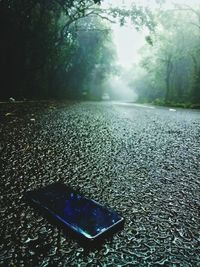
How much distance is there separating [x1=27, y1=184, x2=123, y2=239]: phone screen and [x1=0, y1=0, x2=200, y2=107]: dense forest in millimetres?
9800

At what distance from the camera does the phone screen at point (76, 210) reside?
89 cm

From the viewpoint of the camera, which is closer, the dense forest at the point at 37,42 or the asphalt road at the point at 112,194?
the asphalt road at the point at 112,194

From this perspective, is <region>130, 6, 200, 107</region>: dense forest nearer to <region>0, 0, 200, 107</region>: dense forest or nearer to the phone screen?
<region>0, 0, 200, 107</region>: dense forest

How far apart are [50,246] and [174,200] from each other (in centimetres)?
71

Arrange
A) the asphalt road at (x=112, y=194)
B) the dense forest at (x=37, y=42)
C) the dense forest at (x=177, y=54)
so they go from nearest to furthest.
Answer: the asphalt road at (x=112, y=194), the dense forest at (x=37, y=42), the dense forest at (x=177, y=54)

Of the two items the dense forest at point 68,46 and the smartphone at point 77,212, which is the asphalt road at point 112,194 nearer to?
the smartphone at point 77,212

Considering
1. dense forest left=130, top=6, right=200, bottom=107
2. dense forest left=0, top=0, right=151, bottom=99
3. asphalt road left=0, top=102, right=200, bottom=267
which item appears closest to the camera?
asphalt road left=0, top=102, right=200, bottom=267

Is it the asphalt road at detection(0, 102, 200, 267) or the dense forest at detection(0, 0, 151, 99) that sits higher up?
the dense forest at detection(0, 0, 151, 99)

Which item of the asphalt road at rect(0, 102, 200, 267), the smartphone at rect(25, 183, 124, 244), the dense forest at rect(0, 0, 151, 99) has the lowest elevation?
the asphalt road at rect(0, 102, 200, 267)

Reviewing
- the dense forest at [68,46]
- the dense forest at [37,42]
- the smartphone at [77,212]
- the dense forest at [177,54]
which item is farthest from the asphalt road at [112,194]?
the dense forest at [177,54]

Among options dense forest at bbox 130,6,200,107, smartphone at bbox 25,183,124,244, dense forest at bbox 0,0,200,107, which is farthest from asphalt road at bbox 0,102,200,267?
dense forest at bbox 130,6,200,107

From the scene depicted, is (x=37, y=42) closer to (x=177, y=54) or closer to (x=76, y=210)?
(x=76, y=210)

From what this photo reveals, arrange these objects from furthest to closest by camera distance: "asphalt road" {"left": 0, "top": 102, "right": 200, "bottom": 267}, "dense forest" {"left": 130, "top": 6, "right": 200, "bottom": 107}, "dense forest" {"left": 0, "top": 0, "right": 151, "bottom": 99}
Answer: "dense forest" {"left": 130, "top": 6, "right": 200, "bottom": 107}
"dense forest" {"left": 0, "top": 0, "right": 151, "bottom": 99}
"asphalt road" {"left": 0, "top": 102, "right": 200, "bottom": 267}

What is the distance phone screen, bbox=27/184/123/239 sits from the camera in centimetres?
89
